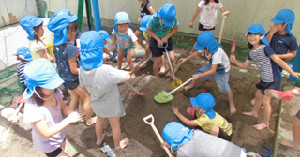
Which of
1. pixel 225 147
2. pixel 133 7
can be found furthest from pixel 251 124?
pixel 133 7

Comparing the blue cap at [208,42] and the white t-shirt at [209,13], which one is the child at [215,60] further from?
the white t-shirt at [209,13]

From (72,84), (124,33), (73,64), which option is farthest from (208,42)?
(72,84)

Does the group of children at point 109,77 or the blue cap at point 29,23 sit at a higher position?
the blue cap at point 29,23

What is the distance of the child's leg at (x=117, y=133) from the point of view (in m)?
2.77

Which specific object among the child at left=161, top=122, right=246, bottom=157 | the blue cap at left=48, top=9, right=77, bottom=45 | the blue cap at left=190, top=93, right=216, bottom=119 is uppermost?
the blue cap at left=48, top=9, right=77, bottom=45

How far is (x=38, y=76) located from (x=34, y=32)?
1.83 meters

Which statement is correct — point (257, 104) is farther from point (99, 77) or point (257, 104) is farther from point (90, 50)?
point (90, 50)

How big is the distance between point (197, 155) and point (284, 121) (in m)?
1.92

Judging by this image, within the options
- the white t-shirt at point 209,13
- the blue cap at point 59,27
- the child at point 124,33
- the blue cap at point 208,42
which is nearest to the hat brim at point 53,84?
the blue cap at point 59,27

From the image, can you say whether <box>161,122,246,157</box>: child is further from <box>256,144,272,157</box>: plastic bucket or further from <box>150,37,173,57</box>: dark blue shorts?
<box>150,37,173,57</box>: dark blue shorts

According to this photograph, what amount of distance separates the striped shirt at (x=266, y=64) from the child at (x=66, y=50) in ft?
8.37

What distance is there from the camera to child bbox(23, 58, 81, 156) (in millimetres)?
1954

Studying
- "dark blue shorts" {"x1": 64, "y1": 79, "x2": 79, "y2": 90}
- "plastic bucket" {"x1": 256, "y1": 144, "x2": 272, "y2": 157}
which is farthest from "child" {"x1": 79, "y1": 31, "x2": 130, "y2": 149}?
"plastic bucket" {"x1": 256, "y1": 144, "x2": 272, "y2": 157}

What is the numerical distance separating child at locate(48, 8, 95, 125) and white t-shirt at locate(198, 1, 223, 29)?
2918 millimetres
